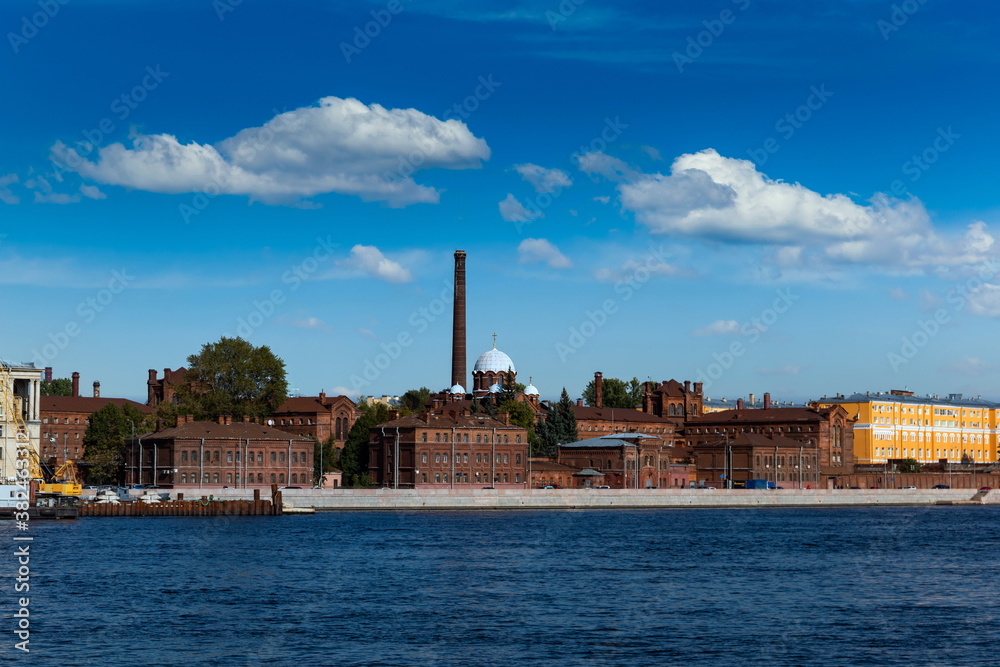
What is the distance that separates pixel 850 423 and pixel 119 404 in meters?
90.4

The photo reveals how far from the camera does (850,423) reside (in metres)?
174

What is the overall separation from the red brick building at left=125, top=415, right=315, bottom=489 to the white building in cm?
1327

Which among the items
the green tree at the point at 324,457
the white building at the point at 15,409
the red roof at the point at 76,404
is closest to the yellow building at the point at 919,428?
the green tree at the point at 324,457

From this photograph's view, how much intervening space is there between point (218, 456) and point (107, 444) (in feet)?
48.7

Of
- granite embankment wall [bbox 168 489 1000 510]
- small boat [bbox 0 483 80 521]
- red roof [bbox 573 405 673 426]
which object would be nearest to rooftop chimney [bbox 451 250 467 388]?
red roof [bbox 573 405 673 426]

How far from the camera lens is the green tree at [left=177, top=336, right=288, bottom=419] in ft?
429

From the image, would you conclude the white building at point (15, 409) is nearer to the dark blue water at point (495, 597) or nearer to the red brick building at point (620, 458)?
the dark blue water at point (495, 597)

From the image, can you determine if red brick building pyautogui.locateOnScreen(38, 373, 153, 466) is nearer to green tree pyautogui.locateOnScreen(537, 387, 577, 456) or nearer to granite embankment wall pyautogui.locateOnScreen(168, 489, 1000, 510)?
green tree pyautogui.locateOnScreen(537, 387, 577, 456)

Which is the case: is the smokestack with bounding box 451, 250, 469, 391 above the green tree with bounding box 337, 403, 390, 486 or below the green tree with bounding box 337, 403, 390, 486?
above

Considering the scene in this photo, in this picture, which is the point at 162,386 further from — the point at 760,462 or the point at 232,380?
the point at 760,462

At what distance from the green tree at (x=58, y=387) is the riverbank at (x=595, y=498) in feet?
264

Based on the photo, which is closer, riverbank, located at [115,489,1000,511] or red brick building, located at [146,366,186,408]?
riverbank, located at [115,489,1000,511]

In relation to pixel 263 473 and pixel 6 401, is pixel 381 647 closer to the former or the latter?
pixel 6 401

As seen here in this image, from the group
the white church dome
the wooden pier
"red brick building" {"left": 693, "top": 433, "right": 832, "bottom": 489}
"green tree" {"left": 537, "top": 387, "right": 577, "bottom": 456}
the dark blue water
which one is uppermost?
the white church dome
